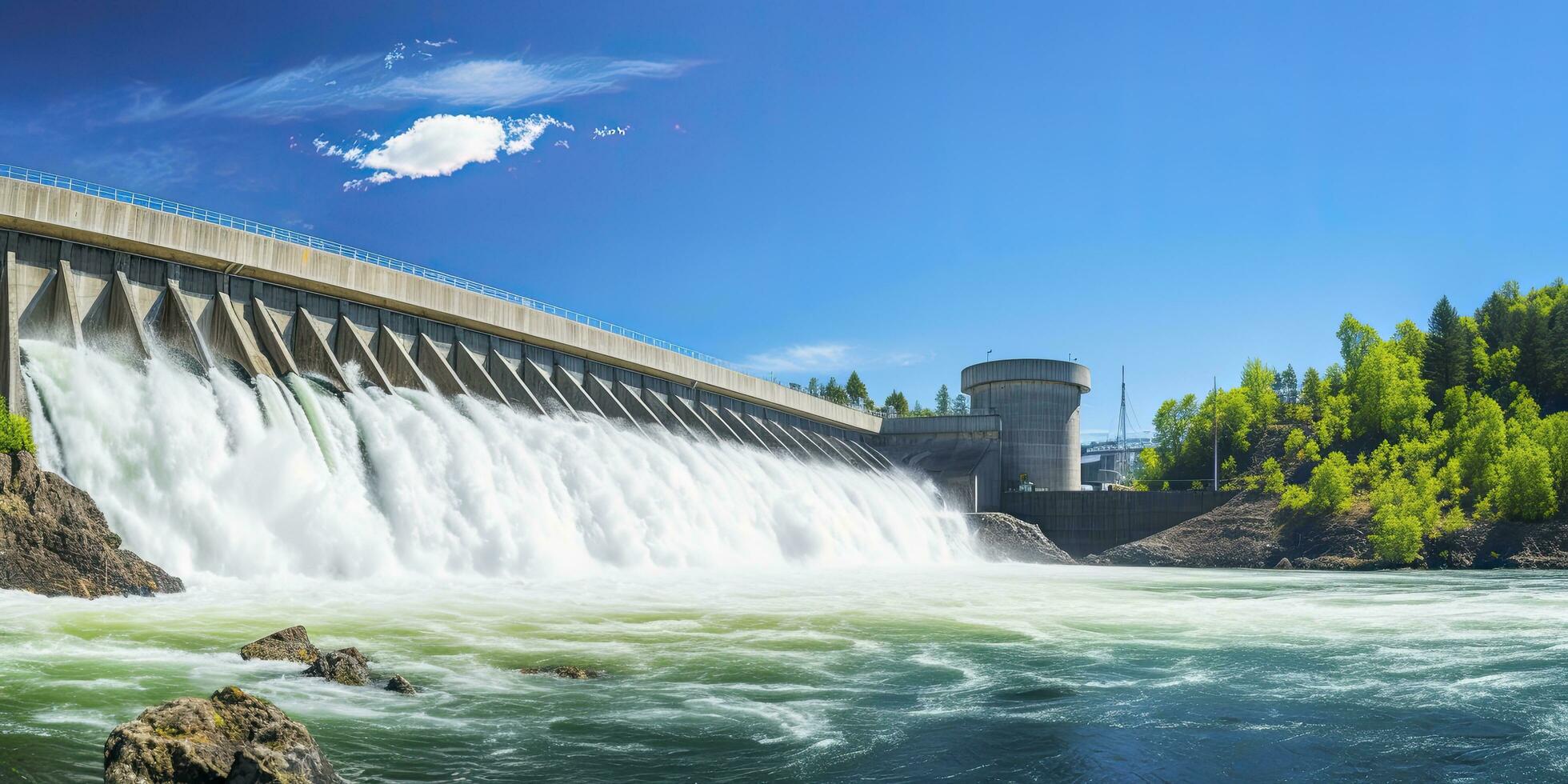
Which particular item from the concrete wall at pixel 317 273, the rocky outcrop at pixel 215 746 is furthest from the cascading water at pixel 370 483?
the rocky outcrop at pixel 215 746

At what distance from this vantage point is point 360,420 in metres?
28.2

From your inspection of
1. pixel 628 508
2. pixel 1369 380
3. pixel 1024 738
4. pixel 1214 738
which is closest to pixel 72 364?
pixel 628 508

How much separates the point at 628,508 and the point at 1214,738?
2375cm

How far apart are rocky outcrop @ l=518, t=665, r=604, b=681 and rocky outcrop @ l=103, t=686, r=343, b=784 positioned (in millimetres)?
4841

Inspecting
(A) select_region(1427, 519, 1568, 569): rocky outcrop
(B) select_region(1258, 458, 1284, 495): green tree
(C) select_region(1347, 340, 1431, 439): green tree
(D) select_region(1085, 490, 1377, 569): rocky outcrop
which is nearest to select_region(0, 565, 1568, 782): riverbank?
(A) select_region(1427, 519, 1568, 569): rocky outcrop

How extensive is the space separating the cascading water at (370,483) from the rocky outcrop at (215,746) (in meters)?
14.9

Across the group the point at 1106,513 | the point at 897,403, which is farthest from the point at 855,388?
the point at 1106,513

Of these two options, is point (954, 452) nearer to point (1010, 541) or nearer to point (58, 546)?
point (1010, 541)

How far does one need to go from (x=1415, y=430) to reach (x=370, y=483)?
2291 inches

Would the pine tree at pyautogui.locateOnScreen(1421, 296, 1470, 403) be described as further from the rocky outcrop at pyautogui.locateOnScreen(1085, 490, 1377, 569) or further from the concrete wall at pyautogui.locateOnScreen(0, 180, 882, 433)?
the concrete wall at pyautogui.locateOnScreen(0, 180, 882, 433)

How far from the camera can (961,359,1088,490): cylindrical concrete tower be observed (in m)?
64.1

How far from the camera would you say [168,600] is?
58.2 feet

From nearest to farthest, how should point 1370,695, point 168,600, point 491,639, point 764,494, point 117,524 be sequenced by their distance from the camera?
point 1370,695
point 491,639
point 168,600
point 117,524
point 764,494

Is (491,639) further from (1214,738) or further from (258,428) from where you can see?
(258,428)
